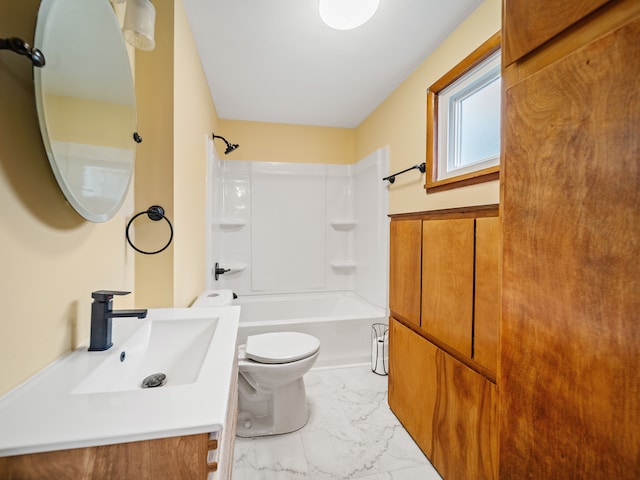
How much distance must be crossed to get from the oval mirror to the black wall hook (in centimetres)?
4

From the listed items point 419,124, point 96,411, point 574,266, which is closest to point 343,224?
point 419,124

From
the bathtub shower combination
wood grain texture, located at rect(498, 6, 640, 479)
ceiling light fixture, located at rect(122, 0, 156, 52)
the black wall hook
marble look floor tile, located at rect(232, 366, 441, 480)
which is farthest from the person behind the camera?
the bathtub shower combination

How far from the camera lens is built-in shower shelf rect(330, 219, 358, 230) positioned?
10.6ft

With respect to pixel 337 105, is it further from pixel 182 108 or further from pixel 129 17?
pixel 129 17

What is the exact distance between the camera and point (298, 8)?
1.49 m

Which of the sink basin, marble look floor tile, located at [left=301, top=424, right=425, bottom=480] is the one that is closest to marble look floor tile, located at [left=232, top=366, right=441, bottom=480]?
marble look floor tile, located at [left=301, top=424, right=425, bottom=480]

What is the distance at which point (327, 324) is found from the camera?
91.0 inches

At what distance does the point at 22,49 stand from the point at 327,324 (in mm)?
2169

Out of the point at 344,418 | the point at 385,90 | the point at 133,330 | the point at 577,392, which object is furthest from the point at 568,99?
the point at 385,90

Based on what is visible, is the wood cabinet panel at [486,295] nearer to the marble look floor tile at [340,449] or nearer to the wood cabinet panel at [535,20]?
the wood cabinet panel at [535,20]

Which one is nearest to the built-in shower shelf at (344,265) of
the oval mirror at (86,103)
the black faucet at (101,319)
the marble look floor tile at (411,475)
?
the marble look floor tile at (411,475)

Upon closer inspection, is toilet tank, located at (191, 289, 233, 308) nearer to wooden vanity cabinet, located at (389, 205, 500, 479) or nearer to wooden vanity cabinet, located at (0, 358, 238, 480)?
wooden vanity cabinet, located at (389, 205, 500, 479)

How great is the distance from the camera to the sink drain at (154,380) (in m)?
0.84

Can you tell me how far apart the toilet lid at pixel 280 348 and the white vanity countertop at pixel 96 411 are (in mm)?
905
